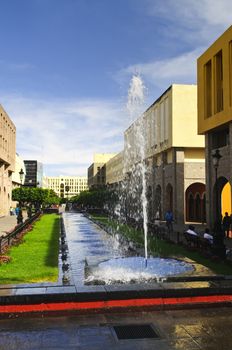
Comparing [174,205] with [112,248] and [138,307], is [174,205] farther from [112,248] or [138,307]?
[138,307]

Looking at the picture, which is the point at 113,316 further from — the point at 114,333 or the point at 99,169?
the point at 99,169

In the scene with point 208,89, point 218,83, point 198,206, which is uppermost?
point 208,89

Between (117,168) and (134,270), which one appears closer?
(134,270)

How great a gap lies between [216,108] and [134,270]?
18.2 meters

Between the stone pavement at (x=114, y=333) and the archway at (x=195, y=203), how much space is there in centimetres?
3210

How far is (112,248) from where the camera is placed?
1900cm

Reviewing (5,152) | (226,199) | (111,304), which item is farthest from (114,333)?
(5,152)

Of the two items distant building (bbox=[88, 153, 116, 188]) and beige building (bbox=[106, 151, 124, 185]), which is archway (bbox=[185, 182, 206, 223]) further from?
distant building (bbox=[88, 153, 116, 188])

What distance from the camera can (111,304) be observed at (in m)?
8.49

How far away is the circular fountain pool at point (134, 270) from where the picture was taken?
10.8m

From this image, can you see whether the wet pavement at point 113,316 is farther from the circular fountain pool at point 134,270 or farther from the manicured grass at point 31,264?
the manicured grass at point 31,264

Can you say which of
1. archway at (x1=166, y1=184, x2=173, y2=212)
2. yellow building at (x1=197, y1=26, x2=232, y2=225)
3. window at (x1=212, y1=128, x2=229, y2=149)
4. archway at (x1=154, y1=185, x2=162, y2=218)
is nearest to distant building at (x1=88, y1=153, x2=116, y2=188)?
archway at (x1=154, y1=185, x2=162, y2=218)

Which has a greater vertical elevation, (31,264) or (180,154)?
(180,154)

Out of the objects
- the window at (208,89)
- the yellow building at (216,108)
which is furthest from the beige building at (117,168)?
the window at (208,89)
